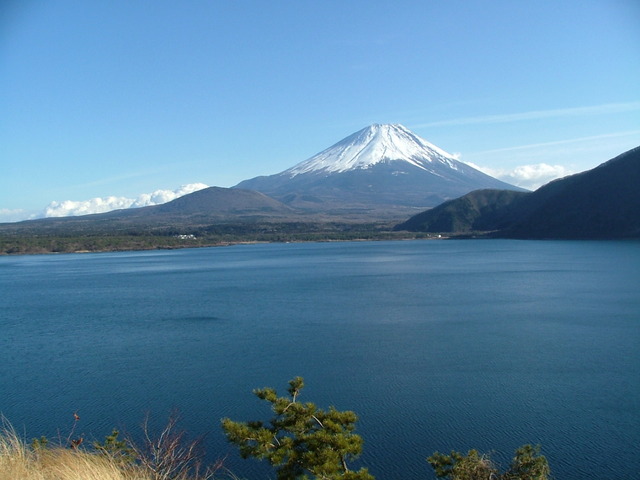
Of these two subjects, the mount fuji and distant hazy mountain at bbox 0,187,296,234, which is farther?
the mount fuji

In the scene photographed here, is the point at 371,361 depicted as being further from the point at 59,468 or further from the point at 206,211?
the point at 206,211

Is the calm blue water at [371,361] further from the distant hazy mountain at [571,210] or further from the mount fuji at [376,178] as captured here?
the mount fuji at [376,178]

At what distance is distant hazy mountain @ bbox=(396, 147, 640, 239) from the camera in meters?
43.2

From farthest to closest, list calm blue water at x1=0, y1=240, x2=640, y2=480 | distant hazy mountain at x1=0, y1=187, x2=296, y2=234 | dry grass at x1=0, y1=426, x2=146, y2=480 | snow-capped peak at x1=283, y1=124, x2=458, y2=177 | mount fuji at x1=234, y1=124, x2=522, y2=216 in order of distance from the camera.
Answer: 1. snow-capped peak at x1=283, y1=124, x2=458, y2=177
2. mount fuji at x1=234, y1=124, x2=522, y2=216
3. distant hazy mountain at x1=0, y1=187, x2=296, y2=234
4. calm blue water at x1=0, y1=240, x2=640, y2=480
5. dry grass at x1=0, y1=426, x2=146, y2=480

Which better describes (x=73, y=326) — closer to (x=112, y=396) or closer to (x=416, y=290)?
(x=112, y=396)

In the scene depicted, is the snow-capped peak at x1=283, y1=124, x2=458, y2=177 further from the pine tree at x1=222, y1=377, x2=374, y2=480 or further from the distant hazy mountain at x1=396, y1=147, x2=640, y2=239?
the pine tree at x1=222, y1=377, x2=374, y2=480

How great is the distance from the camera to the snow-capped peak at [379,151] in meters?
135

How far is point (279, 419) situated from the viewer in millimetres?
4184

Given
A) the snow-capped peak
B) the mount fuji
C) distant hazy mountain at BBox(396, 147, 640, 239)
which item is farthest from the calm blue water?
the snow-capped peak

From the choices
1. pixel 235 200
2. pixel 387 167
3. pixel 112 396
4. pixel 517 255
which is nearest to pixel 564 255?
pixel 517 255

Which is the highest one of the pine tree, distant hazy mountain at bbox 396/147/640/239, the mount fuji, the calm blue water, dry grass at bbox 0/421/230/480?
the mount fuji

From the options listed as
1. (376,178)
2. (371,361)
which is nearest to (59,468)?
(371,361)

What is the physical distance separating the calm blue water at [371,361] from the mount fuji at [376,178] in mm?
75660

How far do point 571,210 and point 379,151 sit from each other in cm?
9100
